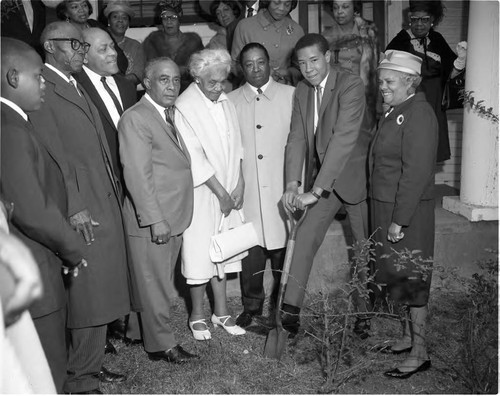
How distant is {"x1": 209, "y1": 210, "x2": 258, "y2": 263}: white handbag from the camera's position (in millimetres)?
5477

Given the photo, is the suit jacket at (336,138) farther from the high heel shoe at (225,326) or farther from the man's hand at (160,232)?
the high heel shoe at (225,326)

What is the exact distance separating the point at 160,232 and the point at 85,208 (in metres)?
0.84

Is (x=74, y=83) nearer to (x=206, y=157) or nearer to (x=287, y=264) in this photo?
(x=206, y=157)

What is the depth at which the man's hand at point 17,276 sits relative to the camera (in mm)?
2582

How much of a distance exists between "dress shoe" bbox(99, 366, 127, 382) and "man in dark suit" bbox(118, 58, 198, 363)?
34 centimetres

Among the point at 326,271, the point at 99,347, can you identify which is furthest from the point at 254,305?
the point at 99,347

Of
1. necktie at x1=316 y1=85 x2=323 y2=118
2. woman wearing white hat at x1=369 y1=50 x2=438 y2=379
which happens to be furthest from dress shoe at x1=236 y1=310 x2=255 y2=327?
necktie at x1=316 y1=85 x2=323 y2=118

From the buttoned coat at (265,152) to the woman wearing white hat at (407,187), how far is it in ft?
3.60

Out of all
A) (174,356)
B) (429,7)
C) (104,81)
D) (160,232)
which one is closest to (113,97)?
(104,81)

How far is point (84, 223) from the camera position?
4250 mm

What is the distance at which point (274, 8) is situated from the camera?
6.76 m

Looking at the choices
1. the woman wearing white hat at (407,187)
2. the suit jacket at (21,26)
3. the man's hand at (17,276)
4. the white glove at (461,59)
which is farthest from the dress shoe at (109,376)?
the white glove at (461,59)

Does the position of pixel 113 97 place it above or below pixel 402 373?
above

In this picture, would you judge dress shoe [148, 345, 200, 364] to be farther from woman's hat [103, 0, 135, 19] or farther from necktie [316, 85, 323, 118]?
woman's hat [103, 0, 135, 19]
